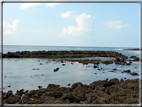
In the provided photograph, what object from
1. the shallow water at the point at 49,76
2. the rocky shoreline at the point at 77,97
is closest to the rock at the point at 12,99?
the rocky shoreline at the point at 77,97

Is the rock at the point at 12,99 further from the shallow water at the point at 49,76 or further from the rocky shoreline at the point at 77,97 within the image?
the shallow water at the point at 49,76

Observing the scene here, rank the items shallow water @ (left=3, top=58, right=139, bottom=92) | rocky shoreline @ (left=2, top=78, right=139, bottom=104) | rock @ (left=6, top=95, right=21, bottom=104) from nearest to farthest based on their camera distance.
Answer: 1. rocky shoreline @ (left=2, top=78, right=139, bottom=104)
2. rock @ (left=6, top=95, right=21, bottom=104)
3. shallow water @ (left=3, top=58, right=139, bottom=92)

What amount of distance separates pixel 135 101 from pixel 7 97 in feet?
25.6

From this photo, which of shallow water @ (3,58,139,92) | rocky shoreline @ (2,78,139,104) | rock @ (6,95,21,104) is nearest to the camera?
rocky shoreline @ (2,78,139,104)

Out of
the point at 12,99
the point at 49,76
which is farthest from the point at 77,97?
the point at 49,76

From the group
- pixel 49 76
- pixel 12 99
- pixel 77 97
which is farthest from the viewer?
pixel 49 76

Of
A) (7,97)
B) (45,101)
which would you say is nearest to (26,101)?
(45,101)

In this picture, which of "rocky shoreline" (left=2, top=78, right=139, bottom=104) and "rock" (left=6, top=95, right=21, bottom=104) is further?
"rock" (left=6, top=95, right=21, bottom=104)

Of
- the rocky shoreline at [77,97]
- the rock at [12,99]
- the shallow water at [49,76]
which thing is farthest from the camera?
the shallow water at [49,76]

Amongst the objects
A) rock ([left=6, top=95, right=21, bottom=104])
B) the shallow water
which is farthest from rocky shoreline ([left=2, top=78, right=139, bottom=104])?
the shallow water

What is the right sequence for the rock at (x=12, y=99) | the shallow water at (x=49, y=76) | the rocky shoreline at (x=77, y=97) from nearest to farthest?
the rocky shoreline at (x=77, y=97), the rock at (x=12, y=99), the shallow water at (x=49, y=76)

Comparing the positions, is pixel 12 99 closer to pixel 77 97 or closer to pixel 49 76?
pixel 77 97

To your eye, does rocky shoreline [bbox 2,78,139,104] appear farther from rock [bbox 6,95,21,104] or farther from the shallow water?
the shallow water

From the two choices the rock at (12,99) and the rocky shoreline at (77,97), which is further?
the rock at (12,99)
